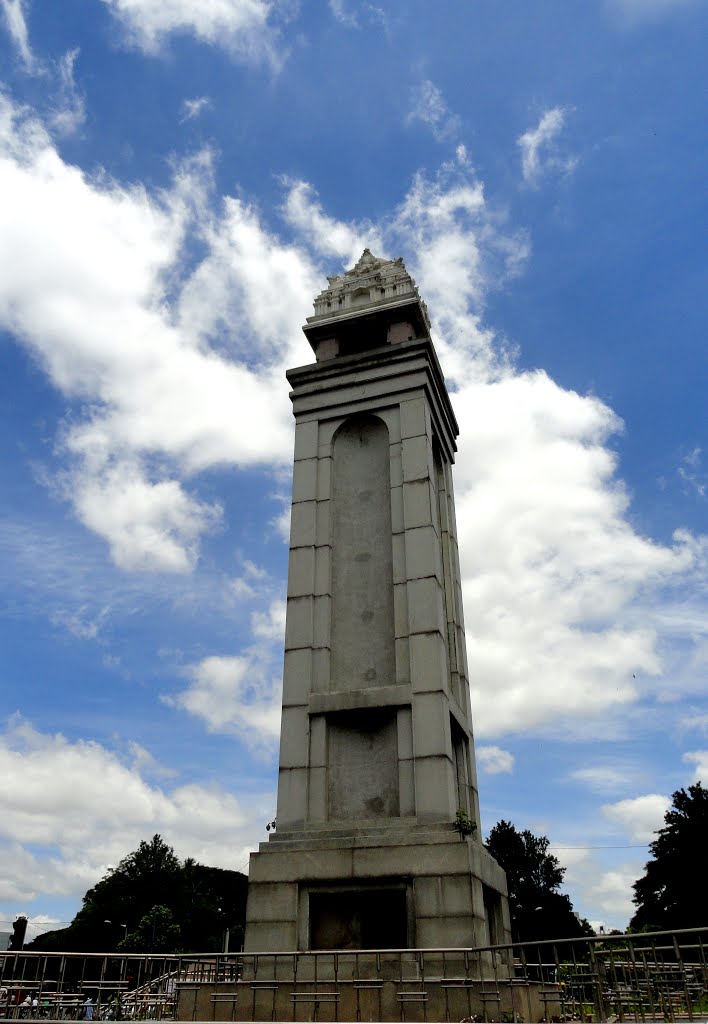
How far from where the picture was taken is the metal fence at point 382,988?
1302cm

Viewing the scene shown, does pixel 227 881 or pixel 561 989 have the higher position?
pixel 227 881

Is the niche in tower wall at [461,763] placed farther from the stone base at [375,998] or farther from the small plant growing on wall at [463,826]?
the stone base at [375,998]

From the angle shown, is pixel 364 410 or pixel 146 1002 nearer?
pixel 146 1002

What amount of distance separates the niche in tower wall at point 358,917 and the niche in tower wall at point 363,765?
197cm

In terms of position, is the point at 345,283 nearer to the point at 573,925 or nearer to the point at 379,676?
the point at 379,676

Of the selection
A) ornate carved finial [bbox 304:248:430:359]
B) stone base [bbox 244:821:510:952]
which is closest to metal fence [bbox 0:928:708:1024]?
stone base [bbox 244:821:510:952]

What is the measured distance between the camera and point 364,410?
26047mm

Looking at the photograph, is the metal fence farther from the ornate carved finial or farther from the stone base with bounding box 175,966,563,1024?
the ornate carved finial

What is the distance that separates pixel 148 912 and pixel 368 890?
76373 millimetres

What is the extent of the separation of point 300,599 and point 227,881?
10342 cm

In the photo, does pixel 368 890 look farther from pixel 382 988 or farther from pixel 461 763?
pixel 461 763

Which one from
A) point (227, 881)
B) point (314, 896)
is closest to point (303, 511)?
point (314, 896)

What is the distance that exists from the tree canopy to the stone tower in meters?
62.1

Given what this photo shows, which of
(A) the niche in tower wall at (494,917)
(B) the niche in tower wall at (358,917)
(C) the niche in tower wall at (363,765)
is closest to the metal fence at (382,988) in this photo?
(B) the niche in tower wall at (358,917)
